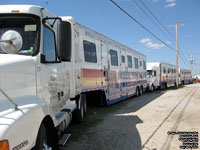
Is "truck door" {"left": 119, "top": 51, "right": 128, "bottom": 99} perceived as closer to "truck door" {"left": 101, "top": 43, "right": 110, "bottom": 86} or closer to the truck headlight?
"truck door" {"left": 101, "top": 43, "right": 110, "bottom": 86}

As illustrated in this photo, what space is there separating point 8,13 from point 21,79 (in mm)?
1266

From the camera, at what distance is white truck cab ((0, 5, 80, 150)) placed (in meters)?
2.54

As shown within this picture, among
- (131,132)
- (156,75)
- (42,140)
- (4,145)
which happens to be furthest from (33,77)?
(156,75)

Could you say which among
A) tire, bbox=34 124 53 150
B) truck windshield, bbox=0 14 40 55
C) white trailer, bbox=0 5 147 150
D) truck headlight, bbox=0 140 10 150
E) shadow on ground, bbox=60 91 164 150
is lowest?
shadow on ground, bbox=60 91 164 150

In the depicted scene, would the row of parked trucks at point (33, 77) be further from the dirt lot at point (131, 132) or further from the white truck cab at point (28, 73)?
the dirt lot at point (131, 132)

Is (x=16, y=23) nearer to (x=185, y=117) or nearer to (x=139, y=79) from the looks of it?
(x=185, y=117)

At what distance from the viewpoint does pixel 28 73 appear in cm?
323

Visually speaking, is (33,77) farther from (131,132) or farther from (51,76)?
(131,132)

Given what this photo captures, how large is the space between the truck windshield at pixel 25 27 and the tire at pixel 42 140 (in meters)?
1.27

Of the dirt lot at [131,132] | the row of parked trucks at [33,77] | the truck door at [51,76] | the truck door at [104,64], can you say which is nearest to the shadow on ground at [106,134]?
the dirt lot at [131,132]

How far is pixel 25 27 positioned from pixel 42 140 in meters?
1.88

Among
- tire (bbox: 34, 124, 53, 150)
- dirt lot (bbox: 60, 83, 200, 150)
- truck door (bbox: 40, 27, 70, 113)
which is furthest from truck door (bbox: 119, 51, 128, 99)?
tire (bbox: 34, 124, 53, 150)

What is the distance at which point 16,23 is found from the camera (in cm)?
348

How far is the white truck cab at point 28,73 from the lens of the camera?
254cm
